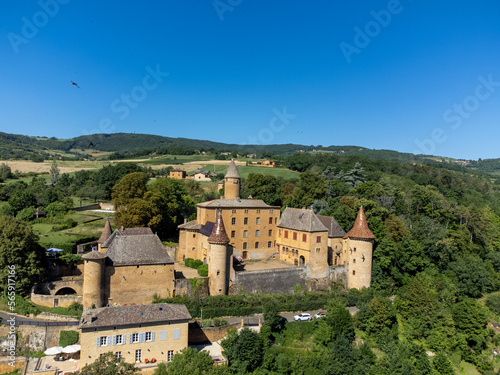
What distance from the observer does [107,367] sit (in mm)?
23547

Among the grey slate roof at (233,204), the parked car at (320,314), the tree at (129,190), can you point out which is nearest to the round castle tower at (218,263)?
the parked car at (320,314)

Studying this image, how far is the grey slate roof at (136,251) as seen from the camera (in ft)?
114

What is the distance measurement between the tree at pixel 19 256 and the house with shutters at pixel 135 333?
972cm

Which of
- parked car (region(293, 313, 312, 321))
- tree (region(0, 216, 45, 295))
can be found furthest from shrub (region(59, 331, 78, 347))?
parked car (region(293, 313, 312, 321))

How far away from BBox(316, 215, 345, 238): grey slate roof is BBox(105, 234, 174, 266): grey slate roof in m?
20.4

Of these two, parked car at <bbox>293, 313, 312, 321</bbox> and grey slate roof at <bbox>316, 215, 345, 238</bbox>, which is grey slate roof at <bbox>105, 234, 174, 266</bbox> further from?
grey slate roof at <bbox>316, 215, 345, 238</bbox>

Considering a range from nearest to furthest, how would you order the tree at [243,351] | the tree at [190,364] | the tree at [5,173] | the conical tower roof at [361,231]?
the tree at [190,364] → the tree at [243,351] → the conical tower roof at [361,231] → the tree at [5,173]

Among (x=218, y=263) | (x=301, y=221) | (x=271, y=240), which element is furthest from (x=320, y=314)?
(x=271, y=240)

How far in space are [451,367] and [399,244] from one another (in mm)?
15721

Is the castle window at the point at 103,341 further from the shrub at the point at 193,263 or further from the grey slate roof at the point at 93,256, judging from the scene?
the shrub at the point at 193,263

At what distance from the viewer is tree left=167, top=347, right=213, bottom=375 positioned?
973 inches

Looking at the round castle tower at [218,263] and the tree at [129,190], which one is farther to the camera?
the tree at [129,190]

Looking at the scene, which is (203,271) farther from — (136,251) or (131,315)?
(131,315)

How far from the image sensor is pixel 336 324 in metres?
34.3
